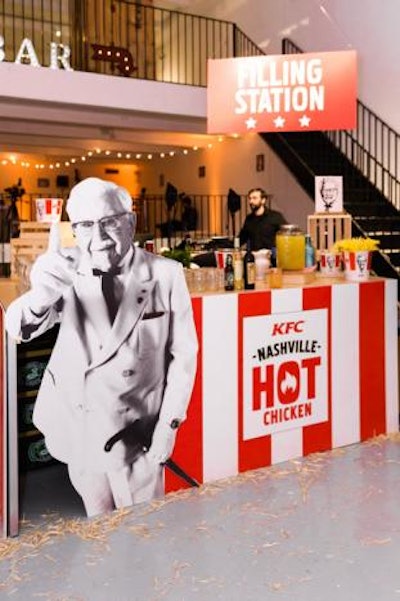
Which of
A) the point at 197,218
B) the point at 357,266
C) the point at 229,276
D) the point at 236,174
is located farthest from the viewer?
the point at 197,218

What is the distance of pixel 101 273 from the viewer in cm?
342

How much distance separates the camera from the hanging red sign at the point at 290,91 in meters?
4.58

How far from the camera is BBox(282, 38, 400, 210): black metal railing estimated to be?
952cm

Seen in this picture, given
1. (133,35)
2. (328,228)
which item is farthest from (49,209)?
(133,35)

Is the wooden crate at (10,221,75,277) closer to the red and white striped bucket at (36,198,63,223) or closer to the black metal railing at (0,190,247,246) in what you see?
the red and white striped bucket at (36,198,63,223)

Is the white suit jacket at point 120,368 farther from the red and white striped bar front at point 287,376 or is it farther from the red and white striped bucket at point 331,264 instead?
the red and white striped bucket at point 331,264

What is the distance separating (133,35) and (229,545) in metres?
13.5

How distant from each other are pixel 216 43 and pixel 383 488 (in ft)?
39.4

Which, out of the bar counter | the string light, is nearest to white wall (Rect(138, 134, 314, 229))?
the string light

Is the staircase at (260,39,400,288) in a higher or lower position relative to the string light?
lower

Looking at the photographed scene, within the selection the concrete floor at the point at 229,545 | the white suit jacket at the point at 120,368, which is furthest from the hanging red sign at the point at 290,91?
the concrete floor at the point at 229,545

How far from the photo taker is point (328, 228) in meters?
5.50

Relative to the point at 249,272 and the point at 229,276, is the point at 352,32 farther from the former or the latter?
the point at 229,276

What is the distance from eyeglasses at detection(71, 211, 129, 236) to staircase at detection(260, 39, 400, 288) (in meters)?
5.44
